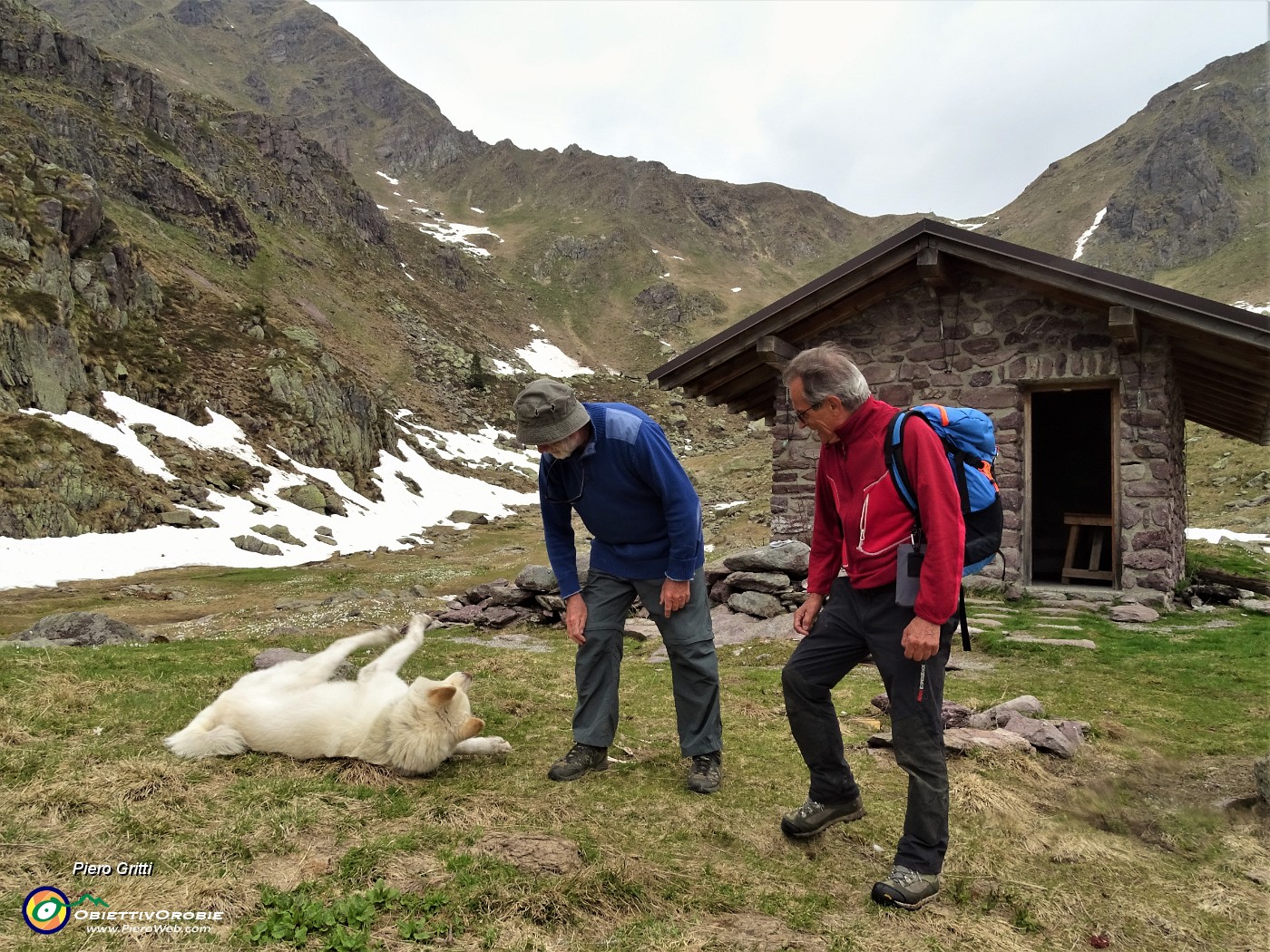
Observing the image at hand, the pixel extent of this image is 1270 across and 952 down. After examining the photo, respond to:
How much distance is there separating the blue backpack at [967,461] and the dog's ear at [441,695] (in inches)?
104

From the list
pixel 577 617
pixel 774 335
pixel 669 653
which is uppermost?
pixel 774 335

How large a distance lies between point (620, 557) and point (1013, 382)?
842 centimetres

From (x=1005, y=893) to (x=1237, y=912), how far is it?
3.12 ft

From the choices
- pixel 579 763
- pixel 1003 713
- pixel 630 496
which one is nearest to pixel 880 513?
pixel 630 496

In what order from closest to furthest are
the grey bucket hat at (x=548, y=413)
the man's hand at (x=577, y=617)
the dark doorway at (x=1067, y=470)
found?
the grey bucket hat at (x=548, y=413) < the man's hand at (x=577, y=617) < the dark doorway at (x=1067, y=470)

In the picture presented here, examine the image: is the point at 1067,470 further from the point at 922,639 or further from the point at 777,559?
the point at 922,639

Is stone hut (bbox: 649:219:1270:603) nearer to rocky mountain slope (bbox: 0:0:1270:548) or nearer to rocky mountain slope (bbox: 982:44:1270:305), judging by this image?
rocky mountain slope (bbox: 0:0:1270:548)

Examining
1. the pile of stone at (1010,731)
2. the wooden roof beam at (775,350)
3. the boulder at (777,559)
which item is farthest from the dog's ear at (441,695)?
the wooden roof beam at (775,350)

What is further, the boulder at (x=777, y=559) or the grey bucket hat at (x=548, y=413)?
the boulder at (x=777, y=559)

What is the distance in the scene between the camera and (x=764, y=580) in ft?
34.5

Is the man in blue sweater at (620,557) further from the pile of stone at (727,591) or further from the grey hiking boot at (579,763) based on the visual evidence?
the pile of stone at (727,591)

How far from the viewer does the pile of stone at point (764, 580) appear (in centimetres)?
1030

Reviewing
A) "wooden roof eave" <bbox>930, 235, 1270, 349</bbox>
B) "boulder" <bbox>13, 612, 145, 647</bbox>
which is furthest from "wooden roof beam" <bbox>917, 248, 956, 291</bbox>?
"boulder" <bbox>13, 612, 145, 647</bbox>

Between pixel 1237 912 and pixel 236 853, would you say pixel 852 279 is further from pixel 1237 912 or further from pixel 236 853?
pixel 236 853
